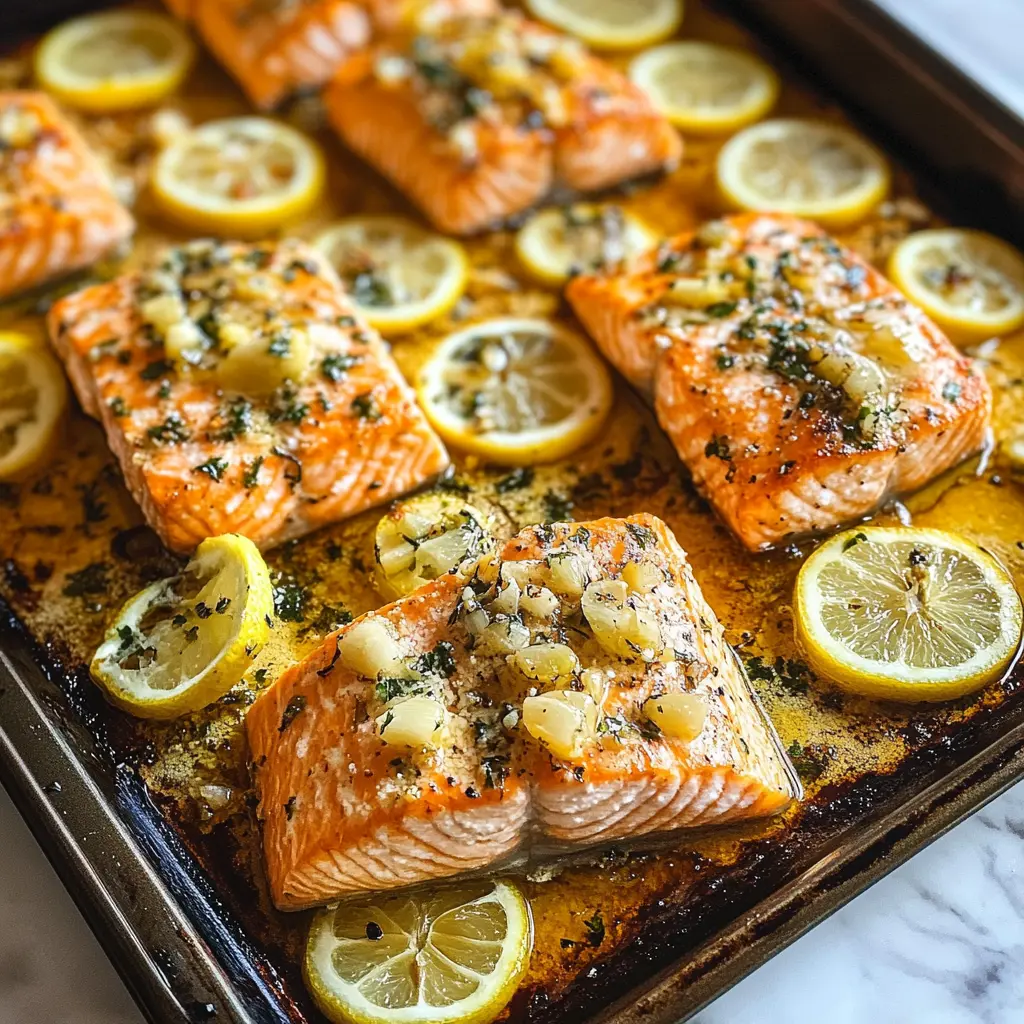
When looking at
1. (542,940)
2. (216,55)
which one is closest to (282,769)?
(542,940)

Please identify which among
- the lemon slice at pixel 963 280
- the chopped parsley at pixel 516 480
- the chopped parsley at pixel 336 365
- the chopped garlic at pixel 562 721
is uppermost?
the lemon slice at pixel 963 280

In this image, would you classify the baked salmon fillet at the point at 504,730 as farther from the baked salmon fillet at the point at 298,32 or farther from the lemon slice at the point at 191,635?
the baked salmon fillet at the point at 298,32

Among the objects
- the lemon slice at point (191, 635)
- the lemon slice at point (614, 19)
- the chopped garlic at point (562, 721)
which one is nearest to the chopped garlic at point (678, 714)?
the chopped garlic at point (562, 721)

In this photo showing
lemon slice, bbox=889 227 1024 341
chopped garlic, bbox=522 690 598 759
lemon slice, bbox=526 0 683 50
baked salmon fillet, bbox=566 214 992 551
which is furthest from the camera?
lemon slice, bbox=526 0 683 50

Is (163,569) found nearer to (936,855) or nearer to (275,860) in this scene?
(275,860)

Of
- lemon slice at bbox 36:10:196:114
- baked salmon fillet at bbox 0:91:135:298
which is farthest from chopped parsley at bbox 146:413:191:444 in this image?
lemon slice at bbox 36:10:196:114

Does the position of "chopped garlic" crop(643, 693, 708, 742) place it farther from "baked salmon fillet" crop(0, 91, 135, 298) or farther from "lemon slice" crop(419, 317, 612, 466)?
"baked salmon fillet" crop(0, 91, 135, 298)

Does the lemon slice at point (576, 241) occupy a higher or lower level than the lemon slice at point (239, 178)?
higher
